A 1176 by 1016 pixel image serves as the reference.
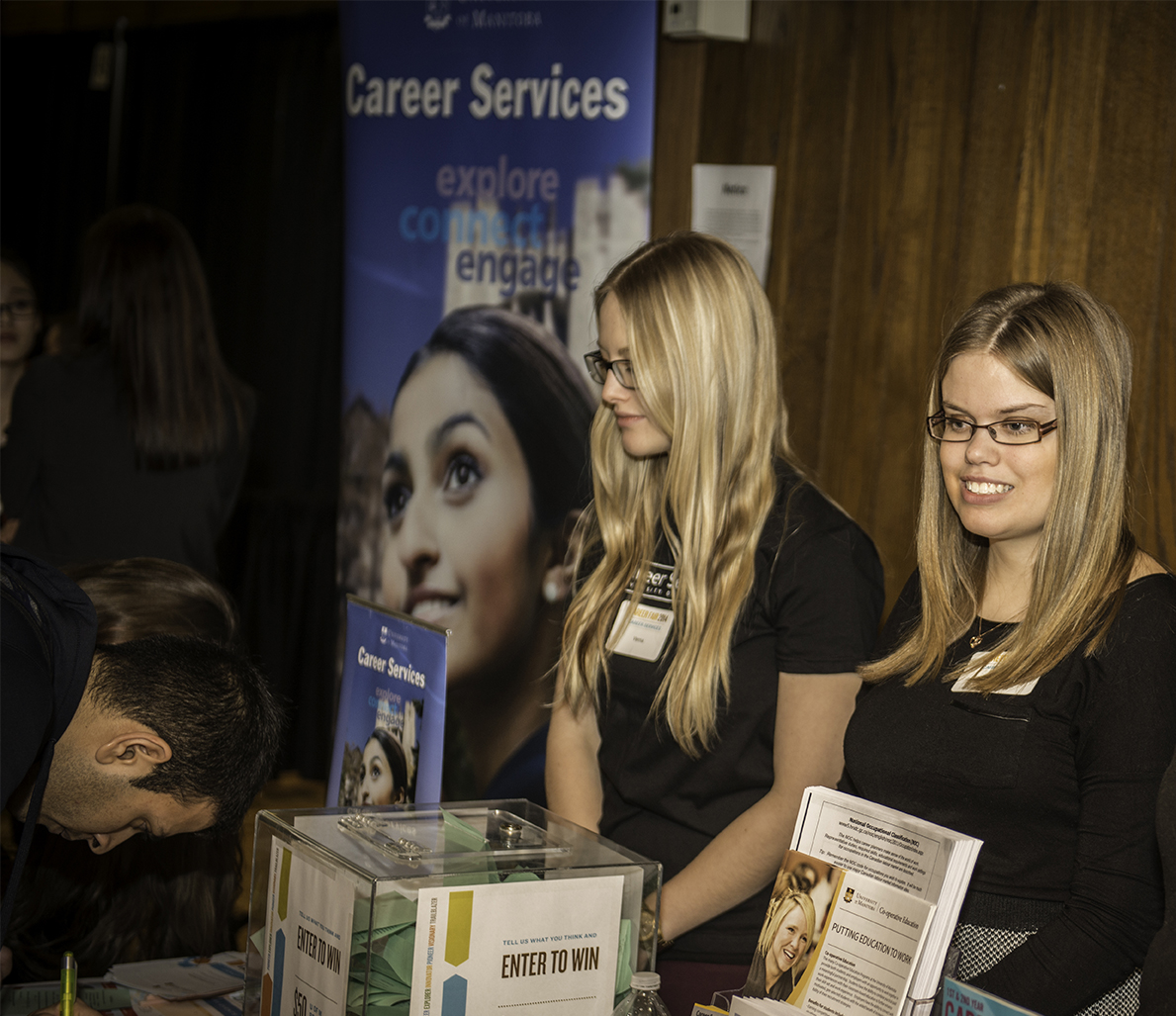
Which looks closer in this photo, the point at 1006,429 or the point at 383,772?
the point at 1006,429

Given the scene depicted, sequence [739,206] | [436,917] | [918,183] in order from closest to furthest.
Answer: [436,917] → [918,183] → [739,206]

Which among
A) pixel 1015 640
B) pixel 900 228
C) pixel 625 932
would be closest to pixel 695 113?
pixel 900 228

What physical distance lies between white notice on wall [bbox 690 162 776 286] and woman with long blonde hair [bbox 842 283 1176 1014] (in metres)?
1.17

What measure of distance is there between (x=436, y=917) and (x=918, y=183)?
172 cm

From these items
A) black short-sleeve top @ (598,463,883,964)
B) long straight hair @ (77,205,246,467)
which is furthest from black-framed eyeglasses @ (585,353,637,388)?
long straight hair @ (77,205,246,467)

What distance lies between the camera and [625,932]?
134cm

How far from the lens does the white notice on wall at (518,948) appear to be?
48.3 inches

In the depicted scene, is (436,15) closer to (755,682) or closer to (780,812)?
(755,682)

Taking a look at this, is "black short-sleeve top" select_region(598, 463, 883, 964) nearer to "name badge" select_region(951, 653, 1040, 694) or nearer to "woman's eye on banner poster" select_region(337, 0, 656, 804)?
"name badge" select_region(951, 653, 1040, 694)

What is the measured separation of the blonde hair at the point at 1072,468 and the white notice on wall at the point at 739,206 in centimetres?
122

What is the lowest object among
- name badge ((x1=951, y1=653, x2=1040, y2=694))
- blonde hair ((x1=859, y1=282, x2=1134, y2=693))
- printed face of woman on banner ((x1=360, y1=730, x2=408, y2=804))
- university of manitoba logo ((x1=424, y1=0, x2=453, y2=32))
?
printed face of woman on banner ((x1=360, y1=730, x2=408, y2=804))

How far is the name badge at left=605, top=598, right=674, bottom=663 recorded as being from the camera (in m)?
1.88

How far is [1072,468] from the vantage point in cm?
141

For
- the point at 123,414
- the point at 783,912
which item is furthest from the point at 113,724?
the point at 123,414
